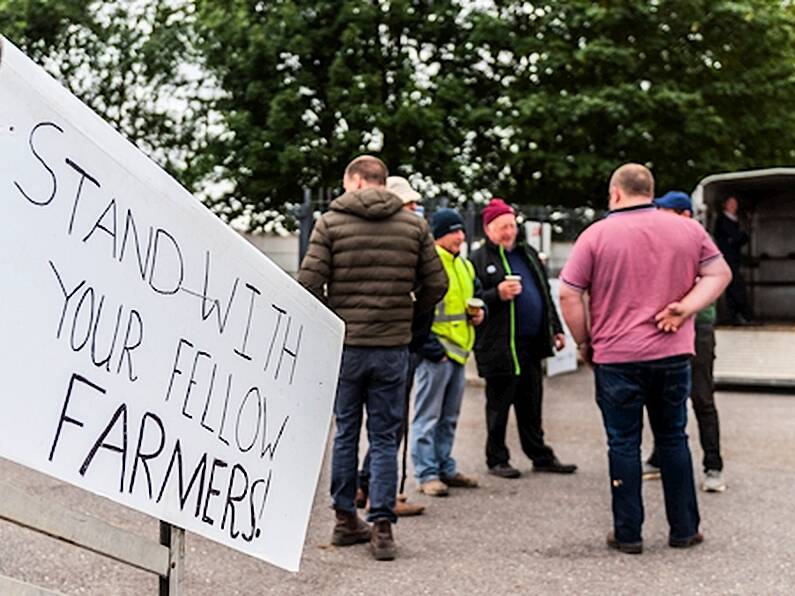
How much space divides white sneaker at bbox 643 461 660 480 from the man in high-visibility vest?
1.17 m

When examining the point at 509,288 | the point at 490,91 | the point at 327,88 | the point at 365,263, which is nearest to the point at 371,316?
the point at 365,263

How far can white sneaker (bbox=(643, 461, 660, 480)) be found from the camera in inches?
277

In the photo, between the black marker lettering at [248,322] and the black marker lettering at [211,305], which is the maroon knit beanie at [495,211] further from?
the black marker lettering at [211,305]

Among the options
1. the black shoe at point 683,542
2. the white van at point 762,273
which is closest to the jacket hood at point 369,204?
the black shoe at point 683,542

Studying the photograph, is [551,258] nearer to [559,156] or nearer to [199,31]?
[559,156]

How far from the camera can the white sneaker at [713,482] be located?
21.7 feet

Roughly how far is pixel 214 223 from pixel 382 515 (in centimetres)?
266

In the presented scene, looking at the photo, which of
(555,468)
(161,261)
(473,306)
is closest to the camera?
(161,261)

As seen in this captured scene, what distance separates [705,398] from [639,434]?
1478mm

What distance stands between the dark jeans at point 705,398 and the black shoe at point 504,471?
118 centimetres

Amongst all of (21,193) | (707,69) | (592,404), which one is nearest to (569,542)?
(21,193)

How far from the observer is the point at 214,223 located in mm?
2797

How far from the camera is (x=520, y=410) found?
24.0ft

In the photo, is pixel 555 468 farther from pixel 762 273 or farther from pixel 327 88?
pixel 327 88
